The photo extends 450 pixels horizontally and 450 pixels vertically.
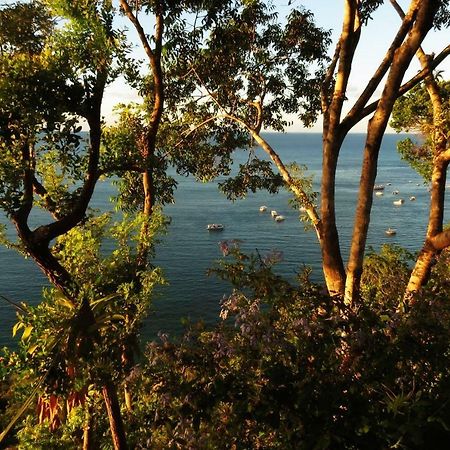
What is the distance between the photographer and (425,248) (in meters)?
7.48

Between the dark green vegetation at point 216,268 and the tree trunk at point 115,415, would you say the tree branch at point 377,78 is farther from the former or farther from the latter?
the tree trunk at point 115,415

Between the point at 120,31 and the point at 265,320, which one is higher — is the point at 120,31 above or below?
above

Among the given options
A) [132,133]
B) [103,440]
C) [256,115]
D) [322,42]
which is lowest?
[103,440]

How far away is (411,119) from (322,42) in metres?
4.08

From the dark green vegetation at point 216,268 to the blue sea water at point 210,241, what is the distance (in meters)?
15.3

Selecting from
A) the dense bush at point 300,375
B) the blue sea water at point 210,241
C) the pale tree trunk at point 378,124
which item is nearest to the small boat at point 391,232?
the blue sea water at point 210,241

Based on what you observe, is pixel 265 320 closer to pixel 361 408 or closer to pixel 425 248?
pixel 361 408

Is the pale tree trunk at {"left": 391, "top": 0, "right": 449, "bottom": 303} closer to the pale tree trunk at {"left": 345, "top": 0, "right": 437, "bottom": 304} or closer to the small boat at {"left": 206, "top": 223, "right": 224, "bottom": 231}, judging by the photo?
the pale tree trunk at {"left": 345, "top": 0, "right": 437, "bottom": 304}

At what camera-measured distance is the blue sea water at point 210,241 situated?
37688mm

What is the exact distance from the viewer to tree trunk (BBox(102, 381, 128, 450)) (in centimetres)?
792

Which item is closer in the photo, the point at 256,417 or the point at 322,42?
the point at 256,417

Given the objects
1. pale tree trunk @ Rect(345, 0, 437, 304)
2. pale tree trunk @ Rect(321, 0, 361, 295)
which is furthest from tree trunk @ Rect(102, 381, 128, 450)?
pale tree trunk @ Rect(345, 0, 437, 304)

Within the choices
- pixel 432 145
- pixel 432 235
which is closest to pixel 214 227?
pixel 432 145

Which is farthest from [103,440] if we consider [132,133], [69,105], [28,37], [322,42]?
[322,42]
